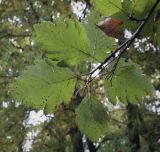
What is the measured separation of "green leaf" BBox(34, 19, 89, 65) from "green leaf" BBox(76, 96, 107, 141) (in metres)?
0.10

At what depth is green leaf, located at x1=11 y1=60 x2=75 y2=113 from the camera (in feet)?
2.37

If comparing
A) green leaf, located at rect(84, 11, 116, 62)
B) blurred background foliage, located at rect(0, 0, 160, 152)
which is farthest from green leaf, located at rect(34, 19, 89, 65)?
blurred background foliage, located at rect(0, 0, 160, 152)

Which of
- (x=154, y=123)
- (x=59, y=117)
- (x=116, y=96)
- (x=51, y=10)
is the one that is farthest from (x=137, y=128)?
(x=116, y=96)

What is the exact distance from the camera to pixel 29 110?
8.53 m

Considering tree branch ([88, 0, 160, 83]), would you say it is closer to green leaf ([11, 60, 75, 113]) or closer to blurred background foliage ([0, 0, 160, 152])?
green leaf ([11, 60, 75, 113])

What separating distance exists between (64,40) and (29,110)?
7961 mm

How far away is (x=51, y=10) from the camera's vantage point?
26.8 ft

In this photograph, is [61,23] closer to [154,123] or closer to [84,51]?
[84,51]

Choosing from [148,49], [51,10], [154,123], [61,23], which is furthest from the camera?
[154,123]

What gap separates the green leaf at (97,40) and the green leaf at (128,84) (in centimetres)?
5

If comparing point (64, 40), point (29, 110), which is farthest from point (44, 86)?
point (29, 110)

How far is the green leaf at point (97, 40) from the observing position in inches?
28.3

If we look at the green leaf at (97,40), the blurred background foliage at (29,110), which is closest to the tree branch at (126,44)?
the green leaf at (97,40)

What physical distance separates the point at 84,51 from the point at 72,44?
0.09 ft
